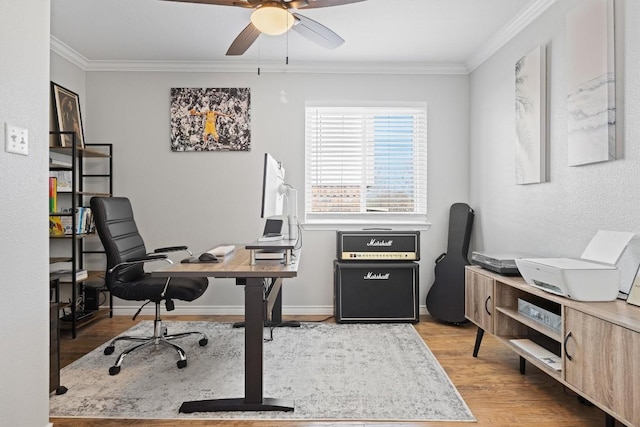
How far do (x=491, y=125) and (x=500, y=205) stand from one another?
711 mm

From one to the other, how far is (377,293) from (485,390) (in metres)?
1.46

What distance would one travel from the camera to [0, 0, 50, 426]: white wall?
5.03ft

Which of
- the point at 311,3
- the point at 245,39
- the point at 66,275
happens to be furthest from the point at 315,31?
the point at 66,275

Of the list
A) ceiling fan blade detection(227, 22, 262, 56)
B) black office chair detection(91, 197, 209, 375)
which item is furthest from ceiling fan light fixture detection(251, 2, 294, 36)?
black office chair detection(91, 197, 209, 375)

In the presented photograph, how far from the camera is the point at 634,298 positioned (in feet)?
6.05

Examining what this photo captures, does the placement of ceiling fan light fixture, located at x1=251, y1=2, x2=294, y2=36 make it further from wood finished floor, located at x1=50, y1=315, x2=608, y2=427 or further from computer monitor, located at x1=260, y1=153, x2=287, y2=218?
wood finished floor, located at x1=50, y1=315, x2=608, y2=427

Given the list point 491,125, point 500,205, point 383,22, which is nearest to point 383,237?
point 500,205

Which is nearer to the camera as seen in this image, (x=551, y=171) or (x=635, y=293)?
(x=635, y=293)

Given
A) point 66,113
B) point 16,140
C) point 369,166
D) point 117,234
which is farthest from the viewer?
point 369,166

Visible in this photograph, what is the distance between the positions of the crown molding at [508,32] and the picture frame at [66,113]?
3.50 meters

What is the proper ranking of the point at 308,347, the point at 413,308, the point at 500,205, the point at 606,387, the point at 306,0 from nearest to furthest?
the point at 606,387 → the point at 306,0 → the point at 308,347 → the point at 500,205 → the point at 413,308

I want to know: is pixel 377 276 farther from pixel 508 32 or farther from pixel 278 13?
pixel 278 13

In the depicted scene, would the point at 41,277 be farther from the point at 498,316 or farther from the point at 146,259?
the point at 498,316

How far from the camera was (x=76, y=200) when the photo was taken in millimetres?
3439
